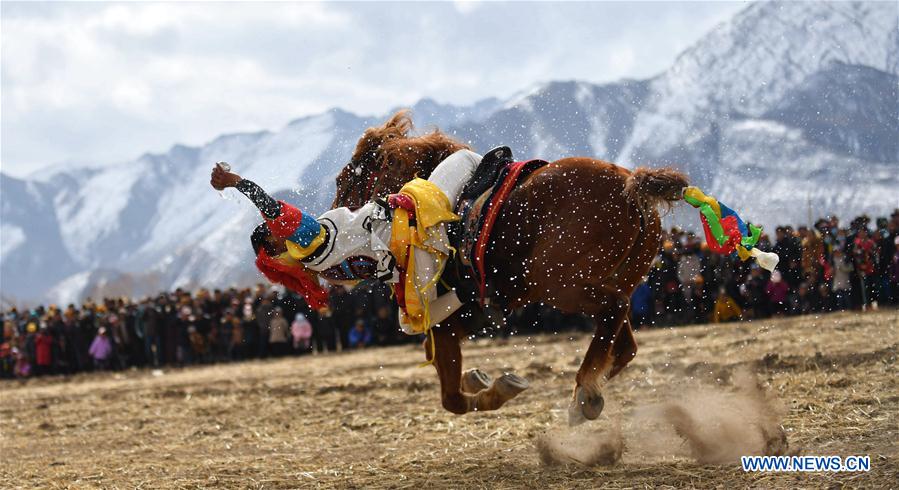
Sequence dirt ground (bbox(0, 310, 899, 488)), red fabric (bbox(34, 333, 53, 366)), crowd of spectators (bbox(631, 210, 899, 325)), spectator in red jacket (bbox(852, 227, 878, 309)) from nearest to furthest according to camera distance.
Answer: dirt ground (bbox(0, 310, 899, 488)) < crowd of spectators (bbox(631, 210, 899, 325)) < spectator in red jacket (bbox(852, 227, 878, 309)) < red fabric (bbox(34, 333, 53, 366))

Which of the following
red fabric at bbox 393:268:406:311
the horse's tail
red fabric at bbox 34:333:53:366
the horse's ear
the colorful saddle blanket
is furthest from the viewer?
red fabric at bbox 34:333:53:366

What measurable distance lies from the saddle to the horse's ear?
79 centimetres

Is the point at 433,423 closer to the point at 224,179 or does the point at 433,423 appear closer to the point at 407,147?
the point at 407,147

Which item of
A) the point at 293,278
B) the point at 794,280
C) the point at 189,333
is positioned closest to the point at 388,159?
the point at 293,278

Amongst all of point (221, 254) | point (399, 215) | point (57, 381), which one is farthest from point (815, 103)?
point (221, 254)

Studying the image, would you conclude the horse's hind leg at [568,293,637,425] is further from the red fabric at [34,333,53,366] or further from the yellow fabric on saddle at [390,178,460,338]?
the red fabric at [34,333,53,366]

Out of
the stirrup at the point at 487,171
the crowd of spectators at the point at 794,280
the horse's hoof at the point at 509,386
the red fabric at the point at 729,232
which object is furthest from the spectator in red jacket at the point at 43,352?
the red fabric at the point at 729,232

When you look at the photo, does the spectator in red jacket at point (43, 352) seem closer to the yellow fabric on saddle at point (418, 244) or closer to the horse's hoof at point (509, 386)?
the yellow fabric on saddle at point (418, 244)

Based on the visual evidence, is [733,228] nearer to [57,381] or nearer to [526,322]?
[526,322]

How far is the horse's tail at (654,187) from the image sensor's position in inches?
183

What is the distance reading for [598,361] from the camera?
4.79 m

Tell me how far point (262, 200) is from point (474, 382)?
4.87ft

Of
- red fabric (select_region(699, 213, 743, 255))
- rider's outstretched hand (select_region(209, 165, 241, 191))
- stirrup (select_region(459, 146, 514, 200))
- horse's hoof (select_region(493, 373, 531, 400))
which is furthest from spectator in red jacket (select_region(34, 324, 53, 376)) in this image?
red fabric (select_region(699, 213, 743, 255))

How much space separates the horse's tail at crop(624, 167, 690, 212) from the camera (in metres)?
4.64
